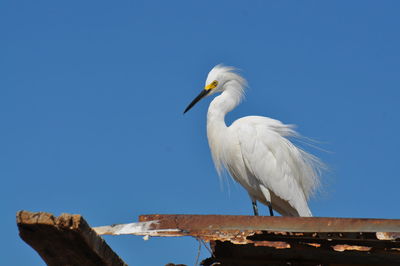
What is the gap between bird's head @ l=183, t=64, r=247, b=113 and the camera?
29.1ft

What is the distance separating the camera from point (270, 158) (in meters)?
8.05

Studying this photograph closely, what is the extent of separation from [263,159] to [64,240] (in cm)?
511

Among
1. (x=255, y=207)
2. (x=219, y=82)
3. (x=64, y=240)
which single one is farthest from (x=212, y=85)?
(x=64, y=240)

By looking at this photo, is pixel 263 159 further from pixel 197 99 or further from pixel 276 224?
pixel 276 224

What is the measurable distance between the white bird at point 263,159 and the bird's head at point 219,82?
0.88ft

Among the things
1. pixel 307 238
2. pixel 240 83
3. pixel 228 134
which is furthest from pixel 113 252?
pixel 240 83

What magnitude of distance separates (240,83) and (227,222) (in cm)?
550

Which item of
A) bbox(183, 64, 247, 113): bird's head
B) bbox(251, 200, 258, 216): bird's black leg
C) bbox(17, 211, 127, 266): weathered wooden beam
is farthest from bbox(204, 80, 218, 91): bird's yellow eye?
bbox(17, 211, 127, 266): weathered wooden beam

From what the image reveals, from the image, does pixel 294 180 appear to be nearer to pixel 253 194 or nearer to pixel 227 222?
pixel 253 194

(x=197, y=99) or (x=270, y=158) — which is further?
(x=197, y=99)

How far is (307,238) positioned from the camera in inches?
Answer: 133

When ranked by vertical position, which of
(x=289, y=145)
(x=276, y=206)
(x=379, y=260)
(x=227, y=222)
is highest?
(x=289, y=145)

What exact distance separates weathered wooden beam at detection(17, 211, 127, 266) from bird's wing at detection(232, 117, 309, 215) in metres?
4.64

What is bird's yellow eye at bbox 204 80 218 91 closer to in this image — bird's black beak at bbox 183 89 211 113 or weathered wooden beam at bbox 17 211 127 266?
bird's black beak at bbox 183 89 211 113
